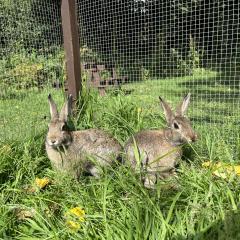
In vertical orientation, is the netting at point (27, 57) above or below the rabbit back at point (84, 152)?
above

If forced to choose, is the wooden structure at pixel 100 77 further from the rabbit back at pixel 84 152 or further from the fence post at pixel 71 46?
the rabbit back at pixel 84 152

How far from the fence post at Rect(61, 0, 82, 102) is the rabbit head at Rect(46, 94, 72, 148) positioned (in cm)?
95

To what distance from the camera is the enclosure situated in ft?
8.75

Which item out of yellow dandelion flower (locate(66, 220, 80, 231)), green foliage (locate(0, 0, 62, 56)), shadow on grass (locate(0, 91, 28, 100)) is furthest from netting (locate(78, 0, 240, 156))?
yellow dandelion flower (locate(66, 220, 80, 231))

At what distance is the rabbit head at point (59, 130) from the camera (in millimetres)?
3701

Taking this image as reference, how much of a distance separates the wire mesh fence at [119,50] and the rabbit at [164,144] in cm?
91

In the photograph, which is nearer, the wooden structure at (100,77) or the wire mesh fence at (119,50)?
the wire mesh fence at (119,50)

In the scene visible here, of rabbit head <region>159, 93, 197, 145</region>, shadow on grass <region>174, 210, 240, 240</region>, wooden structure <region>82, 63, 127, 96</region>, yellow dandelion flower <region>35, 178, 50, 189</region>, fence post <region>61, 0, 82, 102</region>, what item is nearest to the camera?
shadow on grass <region>174, 210, 240, 240</region>

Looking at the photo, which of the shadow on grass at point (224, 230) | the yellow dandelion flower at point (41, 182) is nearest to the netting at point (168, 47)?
the yellow dandelion flower at point (41, 182)

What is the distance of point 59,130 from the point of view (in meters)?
3.77

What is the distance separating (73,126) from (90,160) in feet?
2.73

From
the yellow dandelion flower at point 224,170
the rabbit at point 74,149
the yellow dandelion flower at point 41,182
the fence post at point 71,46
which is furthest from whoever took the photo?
the fence post at point 71,46

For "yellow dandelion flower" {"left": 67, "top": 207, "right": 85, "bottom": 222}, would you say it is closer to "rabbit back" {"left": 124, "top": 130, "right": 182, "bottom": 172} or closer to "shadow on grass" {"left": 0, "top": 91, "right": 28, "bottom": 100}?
"rabbit back" {"left": 124, "top": 130, "right": 182, "bottom": 172}

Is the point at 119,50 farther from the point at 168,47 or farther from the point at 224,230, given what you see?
the point at 224,230
